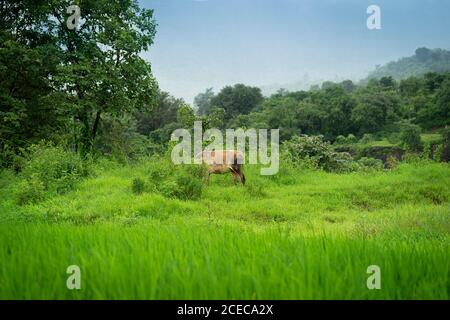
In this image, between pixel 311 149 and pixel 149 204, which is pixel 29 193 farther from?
pixel 311 149

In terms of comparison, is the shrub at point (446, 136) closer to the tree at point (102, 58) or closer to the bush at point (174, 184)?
the tree at point (102, 58)

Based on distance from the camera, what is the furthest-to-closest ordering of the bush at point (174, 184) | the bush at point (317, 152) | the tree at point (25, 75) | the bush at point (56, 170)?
the bush at point (317, 152) → the tree at point (25, 75) → the bush at point (56, 170) → the bush at point (174, 184)

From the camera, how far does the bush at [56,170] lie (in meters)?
10.9

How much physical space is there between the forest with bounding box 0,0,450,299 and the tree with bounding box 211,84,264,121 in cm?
4248

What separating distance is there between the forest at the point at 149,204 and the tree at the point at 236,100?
42483 mm

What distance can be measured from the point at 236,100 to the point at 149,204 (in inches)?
2376

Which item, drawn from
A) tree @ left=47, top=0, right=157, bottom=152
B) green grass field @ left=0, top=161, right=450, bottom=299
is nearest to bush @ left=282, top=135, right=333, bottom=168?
tree @ left=47, top=0, right=157, bottom=152

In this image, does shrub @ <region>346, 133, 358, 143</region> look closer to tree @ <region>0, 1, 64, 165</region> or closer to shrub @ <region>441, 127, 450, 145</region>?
shrub @ <region>441, 127, 450, 145</region>

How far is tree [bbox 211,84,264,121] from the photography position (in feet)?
220

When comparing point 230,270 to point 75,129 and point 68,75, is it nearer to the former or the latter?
point 68,75

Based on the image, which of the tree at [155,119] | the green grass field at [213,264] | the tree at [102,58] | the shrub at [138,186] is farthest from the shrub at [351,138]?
the green grass field at [213,264]

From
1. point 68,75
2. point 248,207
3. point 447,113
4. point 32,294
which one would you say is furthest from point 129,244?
point 447,113

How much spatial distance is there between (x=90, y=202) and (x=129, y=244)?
20.9 feet

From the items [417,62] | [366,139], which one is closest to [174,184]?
[366,139]
